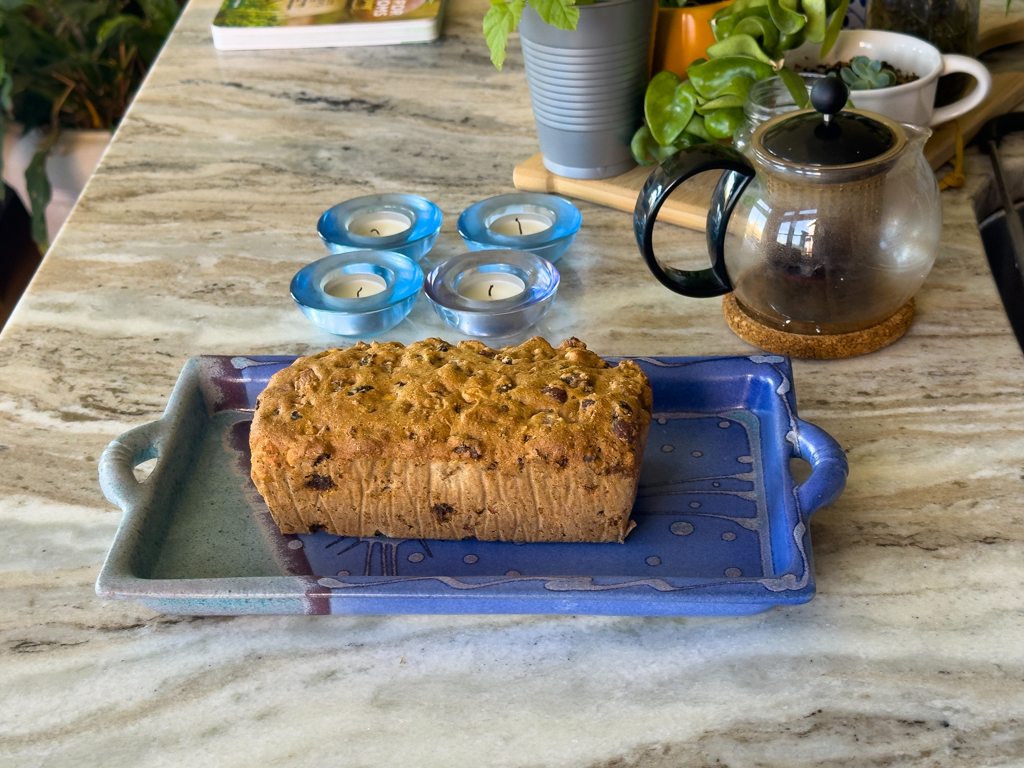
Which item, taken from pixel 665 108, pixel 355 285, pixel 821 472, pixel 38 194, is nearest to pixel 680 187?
pixel 665 108

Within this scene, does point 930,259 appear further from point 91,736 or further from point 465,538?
point 91,736

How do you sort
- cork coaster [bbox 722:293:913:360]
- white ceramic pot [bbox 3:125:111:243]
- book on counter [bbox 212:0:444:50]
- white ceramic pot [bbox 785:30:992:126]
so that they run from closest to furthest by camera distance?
cork coaster [bbox 722:293:913:360], white ceramic pot [bbox 785:30:992:126], book on counter [bbox 212:0:444:50], white ceramic pot [bbox 3:125:111:243]

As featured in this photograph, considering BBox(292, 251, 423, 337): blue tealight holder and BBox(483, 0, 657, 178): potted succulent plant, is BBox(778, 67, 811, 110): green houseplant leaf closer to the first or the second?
BBox(483, 0, 657, 178): potted succulent plant

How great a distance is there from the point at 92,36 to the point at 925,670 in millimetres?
2179

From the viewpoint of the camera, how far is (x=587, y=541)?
77 centimetres

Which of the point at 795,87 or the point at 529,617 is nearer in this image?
the point at 529,617

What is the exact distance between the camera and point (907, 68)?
3.73 ft

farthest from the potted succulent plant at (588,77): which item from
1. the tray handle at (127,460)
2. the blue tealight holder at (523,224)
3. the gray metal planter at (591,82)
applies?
the tray handle at (127,460)

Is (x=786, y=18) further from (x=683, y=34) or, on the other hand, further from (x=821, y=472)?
(x=821, y=472)

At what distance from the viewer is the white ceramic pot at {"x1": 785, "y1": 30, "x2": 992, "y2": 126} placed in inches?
41.4

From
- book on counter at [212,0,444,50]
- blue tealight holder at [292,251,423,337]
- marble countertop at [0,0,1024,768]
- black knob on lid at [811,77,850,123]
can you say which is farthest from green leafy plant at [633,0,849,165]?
book on counter at [212,0,444,50]

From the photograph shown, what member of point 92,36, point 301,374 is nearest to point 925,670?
point 301,374

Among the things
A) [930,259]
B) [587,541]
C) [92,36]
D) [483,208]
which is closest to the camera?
[587,541]

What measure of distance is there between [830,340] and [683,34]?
1.49ft
